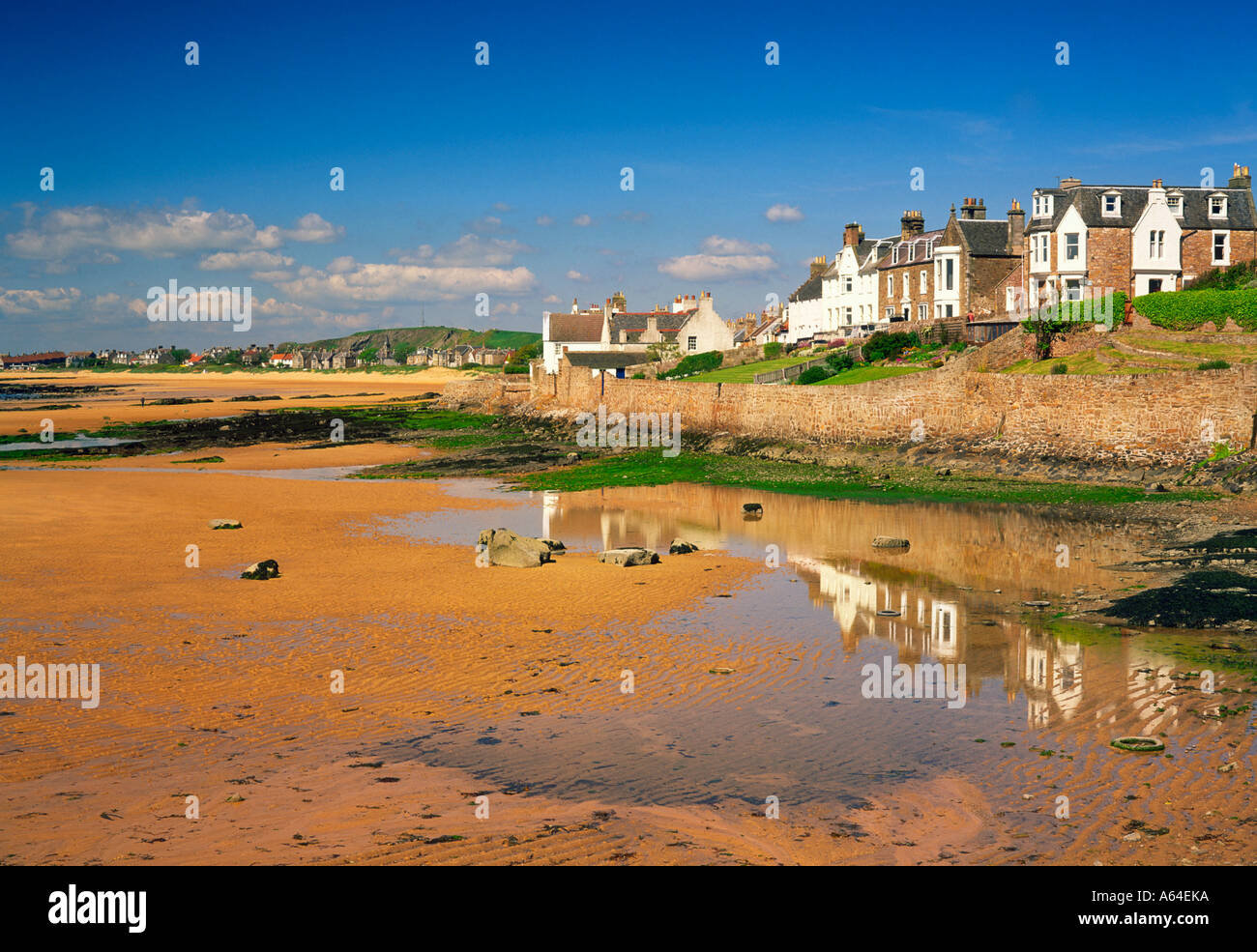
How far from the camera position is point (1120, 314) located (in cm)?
3959

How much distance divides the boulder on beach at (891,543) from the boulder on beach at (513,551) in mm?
6952

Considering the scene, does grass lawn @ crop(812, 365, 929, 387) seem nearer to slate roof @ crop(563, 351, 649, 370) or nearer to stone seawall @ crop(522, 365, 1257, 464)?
stone seawall @ crop(522, 365, 1257, 464)

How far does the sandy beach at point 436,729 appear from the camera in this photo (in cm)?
746

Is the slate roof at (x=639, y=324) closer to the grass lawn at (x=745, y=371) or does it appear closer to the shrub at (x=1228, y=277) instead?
the grass lawn at (x=745, y=371)

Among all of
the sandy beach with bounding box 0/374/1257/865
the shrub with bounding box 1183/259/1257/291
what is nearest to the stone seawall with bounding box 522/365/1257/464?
the sandy beach with bounding box 0/374/1257/865

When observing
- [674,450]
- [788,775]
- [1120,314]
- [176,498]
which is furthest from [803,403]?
[788,775]

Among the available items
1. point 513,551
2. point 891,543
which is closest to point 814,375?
point 891,543

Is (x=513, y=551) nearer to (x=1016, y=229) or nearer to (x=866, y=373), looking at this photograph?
(x=866, y=373)

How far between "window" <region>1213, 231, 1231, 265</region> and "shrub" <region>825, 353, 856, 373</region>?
18.5 metres

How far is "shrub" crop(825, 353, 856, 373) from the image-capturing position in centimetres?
4691

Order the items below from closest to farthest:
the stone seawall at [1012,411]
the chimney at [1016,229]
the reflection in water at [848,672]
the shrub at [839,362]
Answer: the reflection in water at [848,672]
the stone seawall at [1012,411]
the shrub at [839,362]
the chimney at [1016,229]

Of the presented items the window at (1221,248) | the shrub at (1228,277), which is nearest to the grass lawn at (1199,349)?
the shrub at (1228,277)
